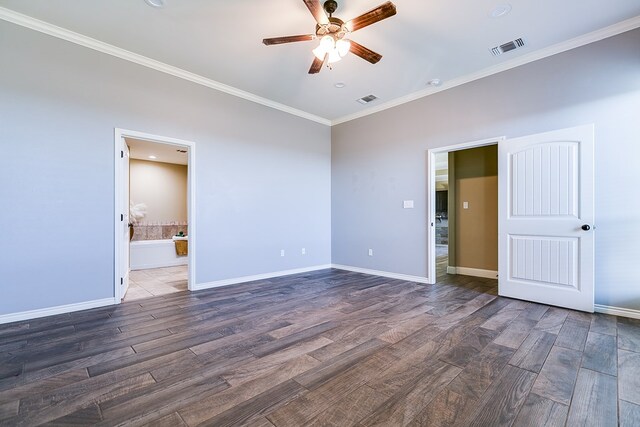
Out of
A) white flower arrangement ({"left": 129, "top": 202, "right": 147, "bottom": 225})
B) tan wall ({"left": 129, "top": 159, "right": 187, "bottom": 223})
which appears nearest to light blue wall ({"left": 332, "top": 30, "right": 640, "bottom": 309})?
tan wall ({"left": 129, "top": 159, "right": 187, "bottom": 223})

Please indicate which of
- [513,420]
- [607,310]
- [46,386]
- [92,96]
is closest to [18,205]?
[92,96]

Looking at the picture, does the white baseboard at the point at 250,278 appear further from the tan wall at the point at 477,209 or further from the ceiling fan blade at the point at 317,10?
the ceiling fan blade at the point at 317,10

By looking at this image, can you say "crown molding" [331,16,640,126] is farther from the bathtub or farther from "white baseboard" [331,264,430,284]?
the bathtub

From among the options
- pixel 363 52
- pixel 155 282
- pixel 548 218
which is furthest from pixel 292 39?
pixel 155 282

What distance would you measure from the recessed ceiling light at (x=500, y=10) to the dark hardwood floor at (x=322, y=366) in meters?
3.06

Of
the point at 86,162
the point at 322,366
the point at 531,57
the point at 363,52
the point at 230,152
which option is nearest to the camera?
the point at 322,366

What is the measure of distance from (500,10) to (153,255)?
6916mm

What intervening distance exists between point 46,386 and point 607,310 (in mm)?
4985

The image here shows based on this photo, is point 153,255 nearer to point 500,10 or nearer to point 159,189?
point 159,189

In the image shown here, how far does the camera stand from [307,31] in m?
3.03

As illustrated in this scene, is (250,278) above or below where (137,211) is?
below

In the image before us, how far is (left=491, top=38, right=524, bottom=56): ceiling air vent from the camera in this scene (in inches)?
126

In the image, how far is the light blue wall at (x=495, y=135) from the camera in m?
2.94

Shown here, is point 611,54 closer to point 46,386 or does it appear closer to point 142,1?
point 142,1
